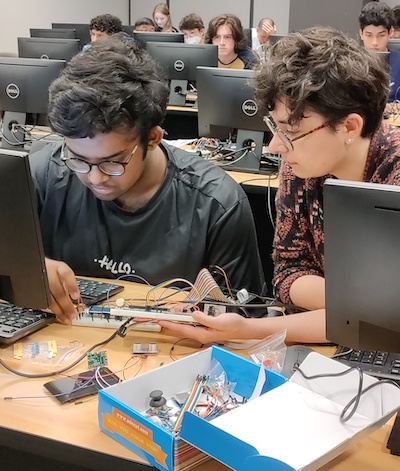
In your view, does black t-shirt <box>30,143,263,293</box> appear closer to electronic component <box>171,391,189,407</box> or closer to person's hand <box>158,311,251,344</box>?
person's hand <box>158,311,251,344</box>

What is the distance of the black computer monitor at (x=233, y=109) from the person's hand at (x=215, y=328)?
1645 millimetres

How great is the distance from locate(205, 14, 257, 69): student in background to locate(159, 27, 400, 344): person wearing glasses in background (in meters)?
3.63

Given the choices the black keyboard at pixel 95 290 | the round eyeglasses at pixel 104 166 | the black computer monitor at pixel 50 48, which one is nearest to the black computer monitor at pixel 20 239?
the black keyboard at pixel 95 290

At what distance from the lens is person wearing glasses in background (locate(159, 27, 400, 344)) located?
1.26 meters

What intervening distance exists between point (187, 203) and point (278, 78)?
0.44 metres

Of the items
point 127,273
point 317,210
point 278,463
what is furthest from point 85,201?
point 278,463

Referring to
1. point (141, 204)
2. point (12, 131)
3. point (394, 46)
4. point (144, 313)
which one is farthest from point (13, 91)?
point (394, 46)

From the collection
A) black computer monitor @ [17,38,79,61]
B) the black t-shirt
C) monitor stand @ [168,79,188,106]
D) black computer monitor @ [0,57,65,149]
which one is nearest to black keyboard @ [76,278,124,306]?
the black t-shirt

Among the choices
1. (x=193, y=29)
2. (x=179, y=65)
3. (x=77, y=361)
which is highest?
(x=193, y=29)

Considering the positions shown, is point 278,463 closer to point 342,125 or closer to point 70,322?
point 70,322

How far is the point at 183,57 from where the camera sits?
155 inches

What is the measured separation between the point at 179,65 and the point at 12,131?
4.29 ft

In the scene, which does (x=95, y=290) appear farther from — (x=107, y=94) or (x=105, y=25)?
(x=105, y=25)

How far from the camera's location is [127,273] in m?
1.63
